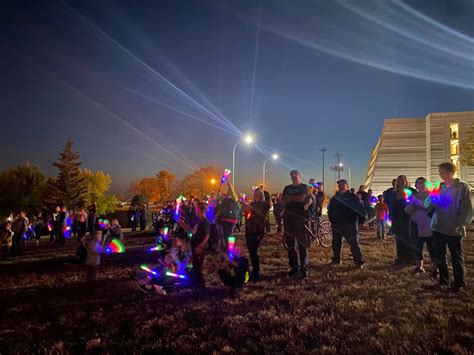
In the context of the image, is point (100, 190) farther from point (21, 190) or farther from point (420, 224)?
point (420, 224)

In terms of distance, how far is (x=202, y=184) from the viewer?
87438 mm

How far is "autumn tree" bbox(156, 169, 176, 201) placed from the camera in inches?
3952

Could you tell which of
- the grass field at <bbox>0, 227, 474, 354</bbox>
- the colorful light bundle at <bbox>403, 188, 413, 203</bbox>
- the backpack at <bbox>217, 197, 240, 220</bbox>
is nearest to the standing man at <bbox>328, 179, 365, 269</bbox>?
the grass field at <bbox>0, 227, 474, 354</bbox>

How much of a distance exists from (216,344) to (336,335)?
1585mm

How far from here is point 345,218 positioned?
325 inches

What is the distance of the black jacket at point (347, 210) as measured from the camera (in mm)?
8219

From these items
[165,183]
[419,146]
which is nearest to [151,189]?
[165,183]

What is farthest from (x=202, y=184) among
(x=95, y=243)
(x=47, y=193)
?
(x=95, y=243)

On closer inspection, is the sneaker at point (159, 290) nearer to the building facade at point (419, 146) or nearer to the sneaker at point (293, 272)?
the sneaker at point (293, 272)

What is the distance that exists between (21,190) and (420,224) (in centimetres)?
8025

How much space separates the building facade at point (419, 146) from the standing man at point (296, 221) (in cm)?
4784

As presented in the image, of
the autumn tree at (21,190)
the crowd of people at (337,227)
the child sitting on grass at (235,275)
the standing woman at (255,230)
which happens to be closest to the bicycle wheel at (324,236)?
the crowd of people at (337,227)

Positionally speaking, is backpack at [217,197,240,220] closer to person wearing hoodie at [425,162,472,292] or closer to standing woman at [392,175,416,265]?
standing woman at [392,175,416,265]

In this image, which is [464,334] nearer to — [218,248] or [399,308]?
[399,308]
